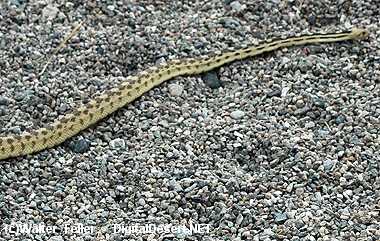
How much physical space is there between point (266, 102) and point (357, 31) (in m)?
1.05

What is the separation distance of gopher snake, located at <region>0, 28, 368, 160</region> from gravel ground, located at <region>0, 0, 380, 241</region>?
0.06 metres

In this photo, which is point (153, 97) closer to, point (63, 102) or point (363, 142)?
point (63, 102)

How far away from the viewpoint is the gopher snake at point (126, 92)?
19.3 feet

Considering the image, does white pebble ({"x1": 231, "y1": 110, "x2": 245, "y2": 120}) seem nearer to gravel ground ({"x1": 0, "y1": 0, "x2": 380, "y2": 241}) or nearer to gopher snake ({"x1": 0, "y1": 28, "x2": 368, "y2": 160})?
gravel ground ({"x1": 0, "y1": 0, "x2": 380, "y2": 241})

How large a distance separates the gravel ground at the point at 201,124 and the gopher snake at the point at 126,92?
0.06 metres

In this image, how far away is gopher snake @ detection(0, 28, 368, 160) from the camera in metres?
5.88

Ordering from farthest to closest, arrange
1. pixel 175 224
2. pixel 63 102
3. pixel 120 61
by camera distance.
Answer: pixel 120 61 < pixel 63 102 < pixel 175 224

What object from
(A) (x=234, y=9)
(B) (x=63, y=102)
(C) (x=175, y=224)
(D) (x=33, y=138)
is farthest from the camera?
(A) (x=234, y=9)

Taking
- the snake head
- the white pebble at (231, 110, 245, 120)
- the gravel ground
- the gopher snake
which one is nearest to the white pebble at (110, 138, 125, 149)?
the gravel ground

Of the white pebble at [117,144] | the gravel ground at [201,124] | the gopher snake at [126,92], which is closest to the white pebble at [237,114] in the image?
the gravel ground at [201,124]

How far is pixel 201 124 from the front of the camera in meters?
6.17

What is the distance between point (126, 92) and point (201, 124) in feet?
1.95

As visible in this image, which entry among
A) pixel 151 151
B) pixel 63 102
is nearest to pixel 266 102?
pixel 151 151

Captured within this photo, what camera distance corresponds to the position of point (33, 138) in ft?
19.3
